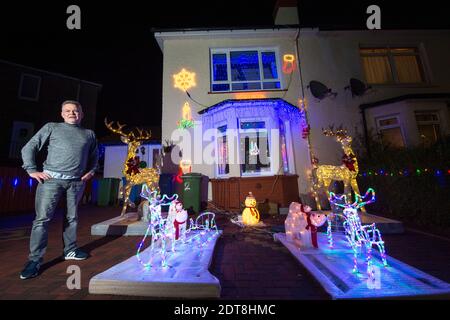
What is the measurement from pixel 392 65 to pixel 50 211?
1303 cm

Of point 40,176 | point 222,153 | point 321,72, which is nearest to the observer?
point 40,176

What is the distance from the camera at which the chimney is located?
959 cm

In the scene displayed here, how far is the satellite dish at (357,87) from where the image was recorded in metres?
8.50

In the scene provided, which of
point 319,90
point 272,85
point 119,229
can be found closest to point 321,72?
point 319,90

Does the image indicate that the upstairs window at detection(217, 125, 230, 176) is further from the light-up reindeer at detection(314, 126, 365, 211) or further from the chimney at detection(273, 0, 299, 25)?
the chimney at detection(273, 0, 299, 25)

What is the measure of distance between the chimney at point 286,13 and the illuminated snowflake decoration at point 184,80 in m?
5.19

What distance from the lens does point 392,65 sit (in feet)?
30.5

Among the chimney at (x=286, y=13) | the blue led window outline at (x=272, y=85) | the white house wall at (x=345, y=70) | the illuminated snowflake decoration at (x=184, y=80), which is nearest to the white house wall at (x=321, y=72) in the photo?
the white house wall at (x=345, y=70)

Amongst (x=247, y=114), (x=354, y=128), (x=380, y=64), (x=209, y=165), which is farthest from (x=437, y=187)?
(x=380, y=64)

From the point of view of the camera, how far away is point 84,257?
111 inches

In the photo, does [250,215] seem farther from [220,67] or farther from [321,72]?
[321,72]

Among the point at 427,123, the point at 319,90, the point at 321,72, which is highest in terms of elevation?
the point at 321,72

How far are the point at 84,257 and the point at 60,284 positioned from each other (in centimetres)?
78
